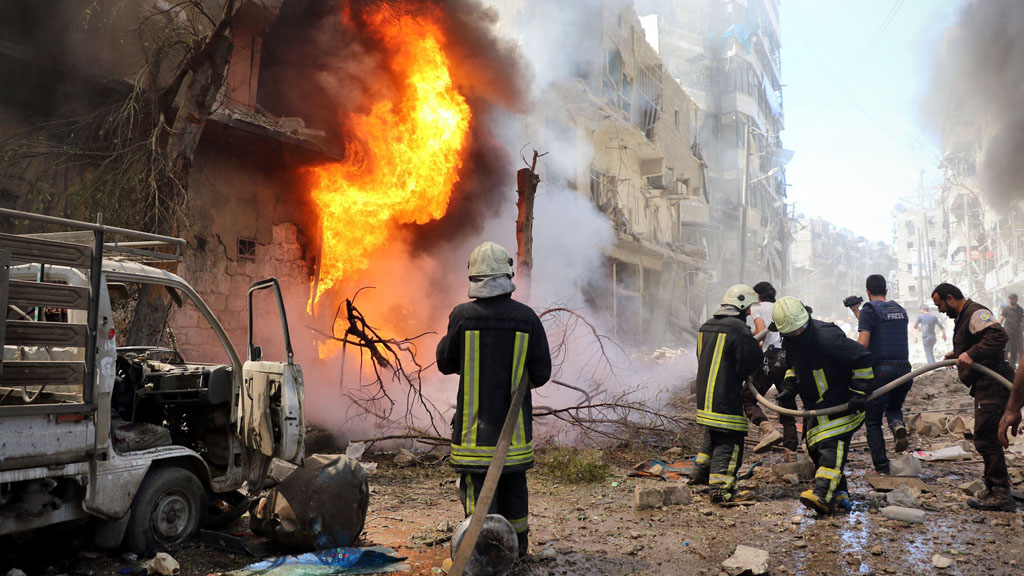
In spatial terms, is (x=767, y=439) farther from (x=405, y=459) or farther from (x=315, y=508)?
(x=315, y=508)

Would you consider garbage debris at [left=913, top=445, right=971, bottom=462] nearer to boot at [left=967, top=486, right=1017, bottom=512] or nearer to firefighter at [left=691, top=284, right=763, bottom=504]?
boot at [left=967, top=486, right=1017, bottom=512]

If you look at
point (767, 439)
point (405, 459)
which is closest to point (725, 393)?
point (767, 439)

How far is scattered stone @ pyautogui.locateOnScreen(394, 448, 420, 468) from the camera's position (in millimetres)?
7176

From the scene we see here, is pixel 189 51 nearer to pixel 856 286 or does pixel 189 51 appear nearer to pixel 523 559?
pixel 523 559

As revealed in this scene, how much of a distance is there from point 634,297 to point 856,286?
67.9 meters

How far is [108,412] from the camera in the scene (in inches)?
144

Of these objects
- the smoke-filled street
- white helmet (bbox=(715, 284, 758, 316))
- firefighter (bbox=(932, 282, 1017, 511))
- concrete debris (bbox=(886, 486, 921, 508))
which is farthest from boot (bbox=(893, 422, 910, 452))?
white helmet (bbox=(715, 284, 758, 316))

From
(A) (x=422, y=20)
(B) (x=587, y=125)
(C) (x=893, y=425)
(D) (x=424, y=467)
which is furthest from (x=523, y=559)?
(B) (x=587, y=125)

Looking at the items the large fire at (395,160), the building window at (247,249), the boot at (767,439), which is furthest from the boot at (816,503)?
the building window at (247,249)

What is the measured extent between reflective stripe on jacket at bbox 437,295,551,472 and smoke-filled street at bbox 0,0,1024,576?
Result: 0.02 metres

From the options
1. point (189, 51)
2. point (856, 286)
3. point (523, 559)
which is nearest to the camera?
point (523, 559)

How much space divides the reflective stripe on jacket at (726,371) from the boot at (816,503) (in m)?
0.70

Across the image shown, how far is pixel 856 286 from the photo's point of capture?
260ft

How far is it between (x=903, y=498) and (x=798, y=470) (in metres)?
1.08
